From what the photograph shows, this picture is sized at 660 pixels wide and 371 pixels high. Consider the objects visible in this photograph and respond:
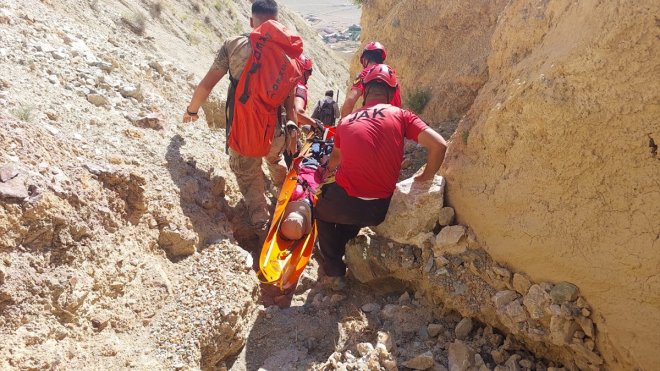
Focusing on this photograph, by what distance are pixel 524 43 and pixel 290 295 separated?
8.59 ft

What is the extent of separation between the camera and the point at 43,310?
8.45 ft

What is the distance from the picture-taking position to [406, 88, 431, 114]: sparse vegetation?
6590 millimetres

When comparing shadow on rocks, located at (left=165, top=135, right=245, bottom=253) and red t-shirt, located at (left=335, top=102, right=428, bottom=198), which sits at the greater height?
red t-shirt, located at (left=335, top=102, right=428, bottom=198)

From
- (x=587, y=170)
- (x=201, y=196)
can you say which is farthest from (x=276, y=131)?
(x=587, y=170)

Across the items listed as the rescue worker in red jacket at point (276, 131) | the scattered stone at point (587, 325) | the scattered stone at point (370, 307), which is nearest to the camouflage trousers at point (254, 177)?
the rescue worker in red jacket at point (276, 131)

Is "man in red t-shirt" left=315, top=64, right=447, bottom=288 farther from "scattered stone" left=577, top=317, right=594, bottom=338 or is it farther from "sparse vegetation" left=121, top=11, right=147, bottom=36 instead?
"sparse vegetation" left=121, top=11, right=147, bottom=36

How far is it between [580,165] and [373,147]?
128 cm

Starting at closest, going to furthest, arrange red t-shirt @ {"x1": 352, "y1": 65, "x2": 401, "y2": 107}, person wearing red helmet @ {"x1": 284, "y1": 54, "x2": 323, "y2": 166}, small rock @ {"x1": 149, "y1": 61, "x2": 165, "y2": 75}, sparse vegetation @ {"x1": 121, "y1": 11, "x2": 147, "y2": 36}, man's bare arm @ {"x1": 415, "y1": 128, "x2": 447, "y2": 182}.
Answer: man's bare arm @ {"x1": 415, "y1": 128, "x2": 447, "y2": 182} → person wearing red helmet @ {"x1": 284, "y1": 54, "x2": 323, "y2": 166} → red t-shirt @ {"x1": 352, "y1": 65, "x2": 401, "y2": 107} → small rock @ {"x1": 149, "y1": 61, "x2": 165, "y2": 75} → sparse vegetation @ {"x1": 121, "y1": 11, "x2": 147, "y2": 36}

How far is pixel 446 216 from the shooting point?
368cm

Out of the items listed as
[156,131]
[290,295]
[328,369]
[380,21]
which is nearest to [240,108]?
[156,131]

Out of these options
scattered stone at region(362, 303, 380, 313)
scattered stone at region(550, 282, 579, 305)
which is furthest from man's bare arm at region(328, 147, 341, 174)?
scattered stone at region(550, 282, 579, 305)

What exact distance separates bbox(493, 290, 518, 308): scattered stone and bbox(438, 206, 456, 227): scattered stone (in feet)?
2.06

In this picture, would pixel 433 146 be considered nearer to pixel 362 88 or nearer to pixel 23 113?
pixel 362 88

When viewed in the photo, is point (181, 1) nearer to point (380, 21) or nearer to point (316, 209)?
point (380, 21)
